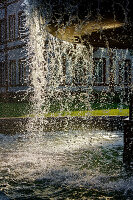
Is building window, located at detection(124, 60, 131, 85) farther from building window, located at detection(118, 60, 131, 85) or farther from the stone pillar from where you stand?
the stone pillar

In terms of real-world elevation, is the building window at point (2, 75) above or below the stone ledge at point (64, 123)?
above

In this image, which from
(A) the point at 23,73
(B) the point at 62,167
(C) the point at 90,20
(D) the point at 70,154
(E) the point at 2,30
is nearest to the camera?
(C) the point at 90,20

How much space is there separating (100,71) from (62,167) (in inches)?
782

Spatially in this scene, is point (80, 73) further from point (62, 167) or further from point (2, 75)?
point (62, 167)

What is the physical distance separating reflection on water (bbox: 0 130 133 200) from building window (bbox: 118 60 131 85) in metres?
17.7

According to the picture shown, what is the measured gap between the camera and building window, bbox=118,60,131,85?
24062mm

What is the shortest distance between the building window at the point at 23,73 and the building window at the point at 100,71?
4.75 metres

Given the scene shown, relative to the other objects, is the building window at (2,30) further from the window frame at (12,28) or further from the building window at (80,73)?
the building window at (80,73)

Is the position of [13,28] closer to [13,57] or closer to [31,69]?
[13,57]

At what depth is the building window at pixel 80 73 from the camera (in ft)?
74.3

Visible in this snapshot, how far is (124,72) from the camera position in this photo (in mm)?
24109

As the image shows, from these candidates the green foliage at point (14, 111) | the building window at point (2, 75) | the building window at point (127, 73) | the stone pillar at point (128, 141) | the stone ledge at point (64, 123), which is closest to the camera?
the stone pillar at point (128, 141)

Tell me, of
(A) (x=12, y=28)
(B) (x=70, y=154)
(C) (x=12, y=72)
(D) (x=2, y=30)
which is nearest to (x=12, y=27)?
(A) (x=12, y=28)

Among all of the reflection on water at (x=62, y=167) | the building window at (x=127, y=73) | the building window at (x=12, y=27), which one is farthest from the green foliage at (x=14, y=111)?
the building window at (x=12, y=27)
